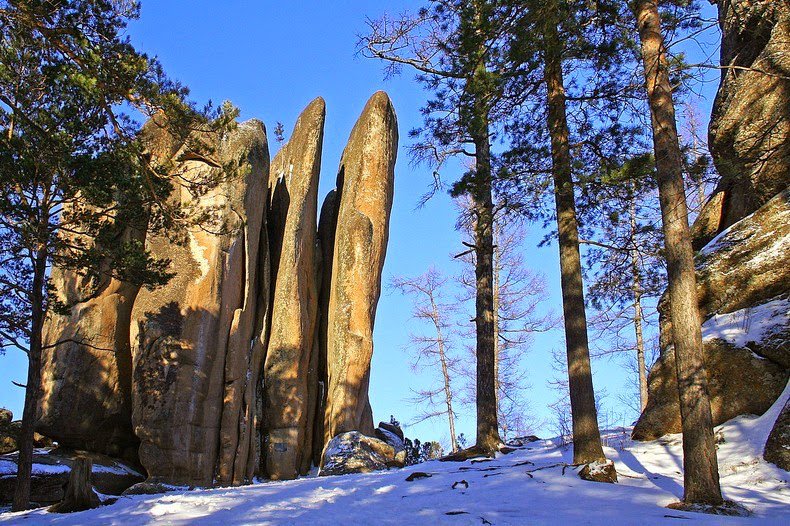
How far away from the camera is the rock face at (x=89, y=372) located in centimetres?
1459

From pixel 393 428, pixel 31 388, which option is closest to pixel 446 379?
pixel 393 428

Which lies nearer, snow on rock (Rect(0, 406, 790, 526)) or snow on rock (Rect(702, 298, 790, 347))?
snow on rock (Rect(0, 406, 790, 526))

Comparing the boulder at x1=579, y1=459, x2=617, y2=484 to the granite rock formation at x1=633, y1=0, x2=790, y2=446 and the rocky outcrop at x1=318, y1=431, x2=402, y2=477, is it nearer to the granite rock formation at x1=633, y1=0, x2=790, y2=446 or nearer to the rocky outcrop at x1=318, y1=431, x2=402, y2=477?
the granite rock formation at x1=633, y1=0, x2=790, y2=446

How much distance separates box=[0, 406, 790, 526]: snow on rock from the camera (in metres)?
5.74

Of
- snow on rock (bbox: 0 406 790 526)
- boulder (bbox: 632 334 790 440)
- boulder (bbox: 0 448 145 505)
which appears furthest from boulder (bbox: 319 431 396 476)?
boulder (bbox: 632 334 790 440)

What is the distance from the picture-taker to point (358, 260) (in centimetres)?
1708

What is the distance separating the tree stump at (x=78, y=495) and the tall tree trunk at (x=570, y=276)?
6.13 meters

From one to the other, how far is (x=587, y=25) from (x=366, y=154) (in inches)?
371

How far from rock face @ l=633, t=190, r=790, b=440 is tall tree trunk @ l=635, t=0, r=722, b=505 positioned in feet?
9.36

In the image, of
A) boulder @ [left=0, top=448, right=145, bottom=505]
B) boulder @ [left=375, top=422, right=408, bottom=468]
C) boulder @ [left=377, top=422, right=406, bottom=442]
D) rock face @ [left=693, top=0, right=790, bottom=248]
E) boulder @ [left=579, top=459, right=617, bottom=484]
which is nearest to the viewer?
boulder @ [left=579, top=459, right=617, bottom=484]

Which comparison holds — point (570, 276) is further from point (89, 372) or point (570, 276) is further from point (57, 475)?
point (89, 372)

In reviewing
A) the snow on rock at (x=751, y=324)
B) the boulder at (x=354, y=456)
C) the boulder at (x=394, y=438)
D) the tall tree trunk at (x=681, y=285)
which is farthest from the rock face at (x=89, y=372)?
the snow on rock at (x=751, y=324)

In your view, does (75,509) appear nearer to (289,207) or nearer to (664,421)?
(664,421)

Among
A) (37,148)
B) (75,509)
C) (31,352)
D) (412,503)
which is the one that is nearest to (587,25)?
(412,503)
